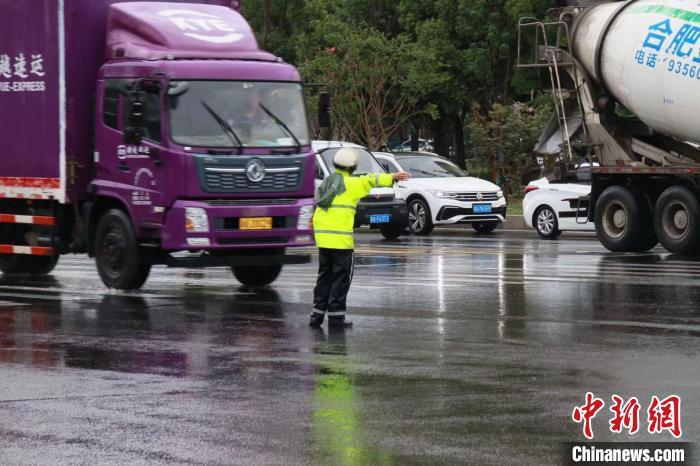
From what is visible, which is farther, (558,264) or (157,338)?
(558,264)

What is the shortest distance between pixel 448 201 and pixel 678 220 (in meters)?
8.00

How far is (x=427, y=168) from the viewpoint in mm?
32562

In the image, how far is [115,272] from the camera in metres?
17.4

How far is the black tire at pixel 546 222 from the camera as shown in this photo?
94.3ft

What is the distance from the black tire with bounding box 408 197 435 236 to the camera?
3106 cm

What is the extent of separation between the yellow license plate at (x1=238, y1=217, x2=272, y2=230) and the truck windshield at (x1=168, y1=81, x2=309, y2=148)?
0.83 meters

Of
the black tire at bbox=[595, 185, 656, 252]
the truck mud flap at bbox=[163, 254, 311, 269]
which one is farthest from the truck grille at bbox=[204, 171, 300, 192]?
the black tire at bbox=[595, 185, 656, 252]

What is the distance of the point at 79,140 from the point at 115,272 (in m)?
1.67

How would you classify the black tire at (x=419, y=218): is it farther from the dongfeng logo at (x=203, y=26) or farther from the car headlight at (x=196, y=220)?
the car headlight at (x=196, y=220)

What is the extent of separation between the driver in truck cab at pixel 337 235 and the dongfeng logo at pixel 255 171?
311 cm

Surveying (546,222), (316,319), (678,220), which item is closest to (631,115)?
(678,220)

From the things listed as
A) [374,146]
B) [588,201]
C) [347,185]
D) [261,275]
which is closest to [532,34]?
[374,146]

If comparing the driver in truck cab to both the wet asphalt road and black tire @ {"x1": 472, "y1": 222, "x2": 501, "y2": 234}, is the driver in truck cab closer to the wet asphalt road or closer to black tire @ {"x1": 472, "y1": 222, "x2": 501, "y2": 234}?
the wet asphalt road

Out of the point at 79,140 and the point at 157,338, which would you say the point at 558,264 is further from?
the point at 157,338
